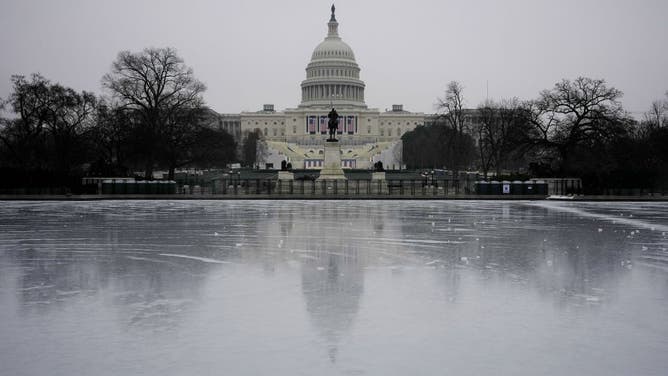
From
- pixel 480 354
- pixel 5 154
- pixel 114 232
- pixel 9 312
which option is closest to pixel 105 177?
pixel 5 154

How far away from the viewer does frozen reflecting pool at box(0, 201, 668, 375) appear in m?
6.23

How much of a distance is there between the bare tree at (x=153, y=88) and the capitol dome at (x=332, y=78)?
107 meters

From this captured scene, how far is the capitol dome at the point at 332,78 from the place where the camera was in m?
162

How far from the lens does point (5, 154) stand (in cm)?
5731

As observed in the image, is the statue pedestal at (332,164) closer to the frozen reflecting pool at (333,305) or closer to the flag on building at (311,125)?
the frozen reflecting pool at (333,305)

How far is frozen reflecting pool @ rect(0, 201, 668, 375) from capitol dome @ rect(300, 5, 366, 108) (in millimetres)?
148164

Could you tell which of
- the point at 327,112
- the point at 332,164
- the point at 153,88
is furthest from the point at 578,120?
the point at 327,112

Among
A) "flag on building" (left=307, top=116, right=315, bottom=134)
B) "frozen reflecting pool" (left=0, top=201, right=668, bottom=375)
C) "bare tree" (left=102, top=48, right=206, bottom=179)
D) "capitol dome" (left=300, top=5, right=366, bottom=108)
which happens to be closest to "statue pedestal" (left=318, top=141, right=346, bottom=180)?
"bare tree" (left=102, top=48, right=206, bottom=179)

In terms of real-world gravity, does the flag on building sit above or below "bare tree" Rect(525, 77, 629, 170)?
above

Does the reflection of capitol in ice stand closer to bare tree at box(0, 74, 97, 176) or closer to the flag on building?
bare tree at box(0, 74, 97, 176)

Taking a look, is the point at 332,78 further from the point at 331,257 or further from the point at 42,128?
the point at 331,257

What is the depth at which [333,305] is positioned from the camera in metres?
8.55

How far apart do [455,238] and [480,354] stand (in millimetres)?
10242

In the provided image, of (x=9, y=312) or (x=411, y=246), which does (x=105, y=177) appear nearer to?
(x=411, y=246)
